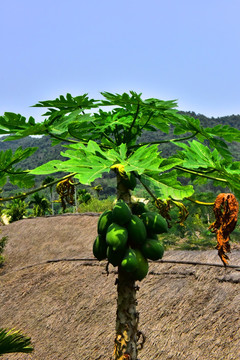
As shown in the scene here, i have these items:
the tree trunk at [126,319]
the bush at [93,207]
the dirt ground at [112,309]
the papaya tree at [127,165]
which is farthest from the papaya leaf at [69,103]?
the bush at [93,207]

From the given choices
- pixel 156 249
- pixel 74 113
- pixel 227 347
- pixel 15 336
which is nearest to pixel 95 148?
pixel 74 113

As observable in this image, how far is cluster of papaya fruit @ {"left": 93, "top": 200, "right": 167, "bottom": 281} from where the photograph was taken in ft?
7.96

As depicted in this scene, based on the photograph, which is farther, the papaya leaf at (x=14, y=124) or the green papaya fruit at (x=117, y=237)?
the papaya leaf at (x=14, y=124)

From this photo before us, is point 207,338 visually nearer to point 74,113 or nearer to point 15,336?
point 15,336

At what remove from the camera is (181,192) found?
7.84ft

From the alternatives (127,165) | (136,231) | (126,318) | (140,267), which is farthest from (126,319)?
(127,165)

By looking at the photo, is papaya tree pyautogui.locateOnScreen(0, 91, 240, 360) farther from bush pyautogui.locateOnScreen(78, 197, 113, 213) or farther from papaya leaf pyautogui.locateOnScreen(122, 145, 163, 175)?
bush pyautogui.locateOnScreen(78, 197, 113, 213)

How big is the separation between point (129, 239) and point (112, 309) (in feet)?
12.5

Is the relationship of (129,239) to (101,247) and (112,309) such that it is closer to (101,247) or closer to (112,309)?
(101,247)

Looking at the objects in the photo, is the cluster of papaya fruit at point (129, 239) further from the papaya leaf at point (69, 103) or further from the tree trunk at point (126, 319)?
the papaya leaf at point (69, 103)

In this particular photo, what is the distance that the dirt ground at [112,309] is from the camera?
193 inches

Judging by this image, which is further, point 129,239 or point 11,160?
point 11,160

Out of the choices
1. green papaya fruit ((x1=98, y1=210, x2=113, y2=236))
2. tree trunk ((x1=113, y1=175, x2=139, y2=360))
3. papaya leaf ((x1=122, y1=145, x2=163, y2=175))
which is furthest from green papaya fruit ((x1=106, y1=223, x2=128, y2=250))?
papaya leaf ((x1=122, y1=145, x2=163, y2=175))

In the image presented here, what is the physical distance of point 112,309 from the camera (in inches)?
235
